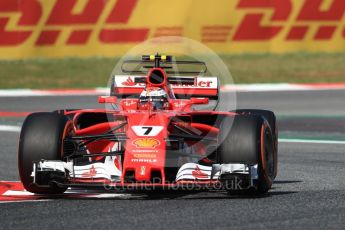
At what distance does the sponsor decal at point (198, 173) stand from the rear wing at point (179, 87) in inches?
73.4

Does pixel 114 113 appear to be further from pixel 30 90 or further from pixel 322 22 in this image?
pixel 322 22

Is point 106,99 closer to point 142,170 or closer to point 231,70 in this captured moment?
point 142,170

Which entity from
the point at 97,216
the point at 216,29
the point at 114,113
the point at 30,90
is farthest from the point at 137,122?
the point at 216,29

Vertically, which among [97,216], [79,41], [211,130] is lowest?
[97,216]

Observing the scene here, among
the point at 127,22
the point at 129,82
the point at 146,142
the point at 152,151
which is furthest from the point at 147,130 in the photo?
the point at 127,22

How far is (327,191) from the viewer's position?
365 inches

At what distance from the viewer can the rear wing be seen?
423 inches

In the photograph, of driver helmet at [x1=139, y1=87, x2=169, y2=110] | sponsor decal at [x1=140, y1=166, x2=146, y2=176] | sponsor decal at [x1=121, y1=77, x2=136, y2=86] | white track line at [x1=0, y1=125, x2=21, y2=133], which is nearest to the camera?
sponsor decal at [x1=140, y1=166, x2=146, y2=176]

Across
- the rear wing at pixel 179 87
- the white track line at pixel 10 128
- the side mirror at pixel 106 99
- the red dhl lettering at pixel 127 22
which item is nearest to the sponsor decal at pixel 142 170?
the side mirror at pixel 106 99

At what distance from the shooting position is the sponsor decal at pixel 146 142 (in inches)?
348

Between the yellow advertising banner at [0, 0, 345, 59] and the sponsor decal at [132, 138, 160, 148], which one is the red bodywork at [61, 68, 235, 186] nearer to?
the sponsor decal at [132, 138, 160, 148]

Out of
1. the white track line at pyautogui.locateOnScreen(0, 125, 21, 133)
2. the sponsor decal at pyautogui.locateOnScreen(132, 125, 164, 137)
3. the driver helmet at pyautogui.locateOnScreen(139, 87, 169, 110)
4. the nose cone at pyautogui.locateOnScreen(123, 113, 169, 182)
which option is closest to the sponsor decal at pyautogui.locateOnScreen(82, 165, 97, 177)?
the nose cone at pyautogui.locateOnScreen(123, 113, 169, 182)

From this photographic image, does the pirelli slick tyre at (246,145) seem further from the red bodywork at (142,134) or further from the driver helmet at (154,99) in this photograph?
the driver helmet at (154,99)

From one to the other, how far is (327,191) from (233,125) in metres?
1.08
